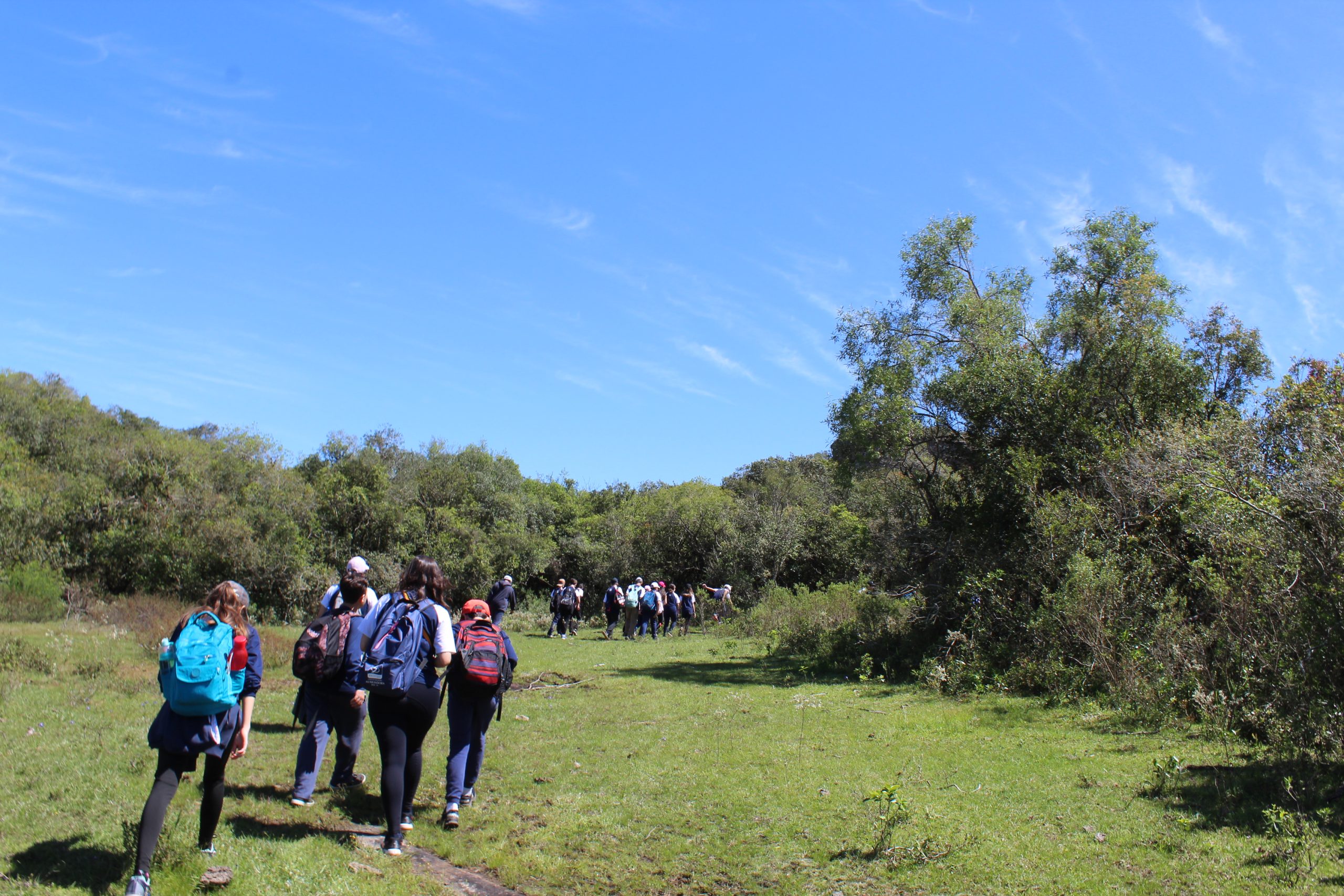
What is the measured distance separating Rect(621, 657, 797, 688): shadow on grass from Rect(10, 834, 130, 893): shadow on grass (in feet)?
32.3

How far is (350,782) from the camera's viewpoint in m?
6.82

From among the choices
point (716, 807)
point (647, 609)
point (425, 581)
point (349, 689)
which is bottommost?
point (716, 807)

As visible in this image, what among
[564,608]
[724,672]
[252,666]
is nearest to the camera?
[252,666]

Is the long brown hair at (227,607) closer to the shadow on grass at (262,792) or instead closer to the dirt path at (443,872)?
the dirt path at (443,872)

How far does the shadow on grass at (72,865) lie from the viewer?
4586mm

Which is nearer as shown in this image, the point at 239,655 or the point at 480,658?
the point at 239,655

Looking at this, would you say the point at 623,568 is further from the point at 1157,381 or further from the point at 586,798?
the point at 586,798

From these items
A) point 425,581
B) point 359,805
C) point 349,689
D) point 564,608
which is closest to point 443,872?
point 359,805

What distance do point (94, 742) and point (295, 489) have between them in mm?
26635

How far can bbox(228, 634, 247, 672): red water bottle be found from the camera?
471cm

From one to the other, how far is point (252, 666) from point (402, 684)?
0.86m

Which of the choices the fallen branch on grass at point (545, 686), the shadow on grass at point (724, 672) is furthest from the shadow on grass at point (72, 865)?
the shadow on grass at point (724, 672)

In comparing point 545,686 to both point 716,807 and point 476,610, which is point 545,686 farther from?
point 476,610

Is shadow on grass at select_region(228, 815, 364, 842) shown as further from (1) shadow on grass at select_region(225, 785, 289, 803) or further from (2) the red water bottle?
(2) the red water bottle
